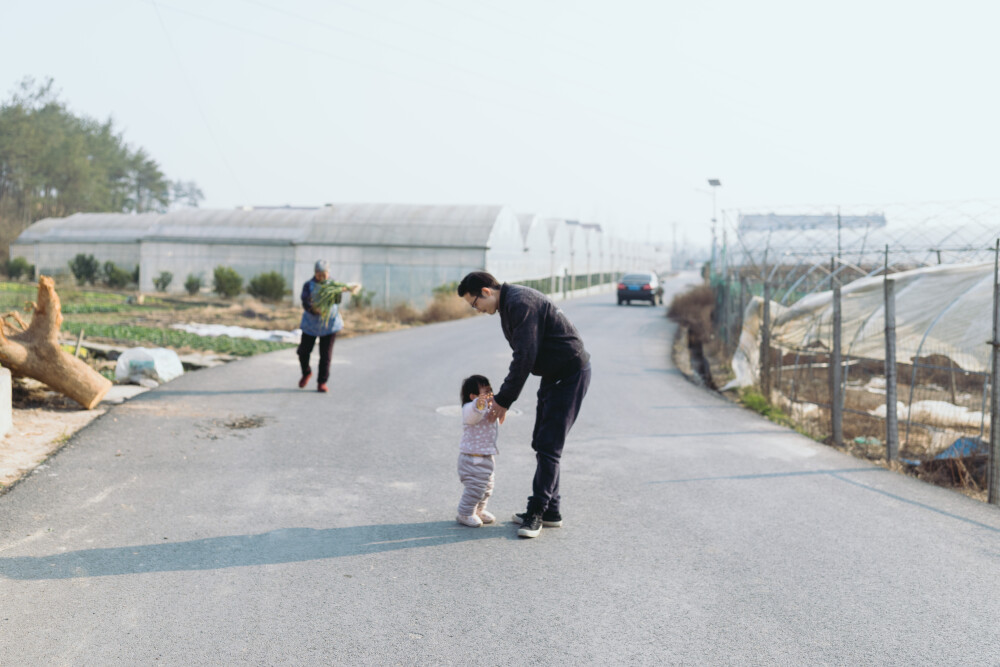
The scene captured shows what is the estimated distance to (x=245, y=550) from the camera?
197 inches

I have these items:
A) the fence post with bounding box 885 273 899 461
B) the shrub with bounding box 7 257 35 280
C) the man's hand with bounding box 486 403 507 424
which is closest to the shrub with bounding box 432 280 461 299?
the fence post with bounding box 885 273 899 461

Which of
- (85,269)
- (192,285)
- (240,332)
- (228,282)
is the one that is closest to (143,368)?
(240,332)

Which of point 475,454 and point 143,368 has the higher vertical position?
point 475,454

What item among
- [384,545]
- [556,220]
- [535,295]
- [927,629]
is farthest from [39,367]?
[556,220]

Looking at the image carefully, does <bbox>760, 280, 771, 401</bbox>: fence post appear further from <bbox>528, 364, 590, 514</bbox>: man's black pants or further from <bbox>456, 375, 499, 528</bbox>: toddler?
<bbox>456, 375, 499, 528</bbox>: toddler

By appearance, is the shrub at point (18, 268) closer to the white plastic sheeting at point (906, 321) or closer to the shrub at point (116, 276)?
the shrub at point (116, 276)

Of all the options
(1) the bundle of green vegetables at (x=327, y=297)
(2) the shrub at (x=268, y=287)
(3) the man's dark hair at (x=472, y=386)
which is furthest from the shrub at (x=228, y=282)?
(3) the man's dark hair at (x=472, y=386)

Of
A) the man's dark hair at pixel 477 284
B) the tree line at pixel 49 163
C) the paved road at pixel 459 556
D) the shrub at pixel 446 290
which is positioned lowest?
the paved road at pixel 459 556

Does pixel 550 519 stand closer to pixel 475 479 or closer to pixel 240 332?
pixel 475 479

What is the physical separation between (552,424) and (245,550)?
1.99 metres

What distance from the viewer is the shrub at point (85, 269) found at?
41.7m

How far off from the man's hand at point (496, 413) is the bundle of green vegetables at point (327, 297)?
587 cm

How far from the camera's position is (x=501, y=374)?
14328 mm

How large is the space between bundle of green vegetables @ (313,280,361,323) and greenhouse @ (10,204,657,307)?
21764 millimetres
